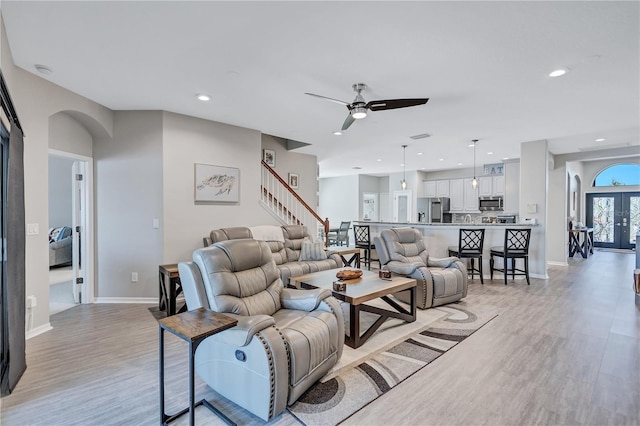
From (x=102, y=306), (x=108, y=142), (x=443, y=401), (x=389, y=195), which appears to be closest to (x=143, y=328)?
(x=102, y=306)

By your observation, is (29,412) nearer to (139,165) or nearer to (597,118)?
(139,165)

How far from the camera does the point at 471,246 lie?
594cm

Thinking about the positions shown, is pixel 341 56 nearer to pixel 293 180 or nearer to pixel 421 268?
pixel 421 268

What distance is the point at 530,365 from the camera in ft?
8.88

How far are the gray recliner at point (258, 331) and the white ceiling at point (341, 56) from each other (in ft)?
5.79

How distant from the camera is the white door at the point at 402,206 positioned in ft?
36.1

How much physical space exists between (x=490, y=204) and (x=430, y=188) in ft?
6.53

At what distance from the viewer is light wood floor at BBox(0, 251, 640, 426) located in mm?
2068

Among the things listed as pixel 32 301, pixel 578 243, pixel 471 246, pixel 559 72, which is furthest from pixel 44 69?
pixel 578 243

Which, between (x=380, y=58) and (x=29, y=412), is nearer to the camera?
(x=29, y=412)

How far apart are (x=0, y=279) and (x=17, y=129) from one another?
117 centimetres

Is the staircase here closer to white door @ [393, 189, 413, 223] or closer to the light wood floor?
the light wood floor

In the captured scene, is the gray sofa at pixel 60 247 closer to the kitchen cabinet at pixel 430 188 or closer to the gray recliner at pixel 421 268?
the gray recliner at pixel 421 268

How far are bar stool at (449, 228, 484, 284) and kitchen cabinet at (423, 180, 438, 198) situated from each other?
15.8 feet
